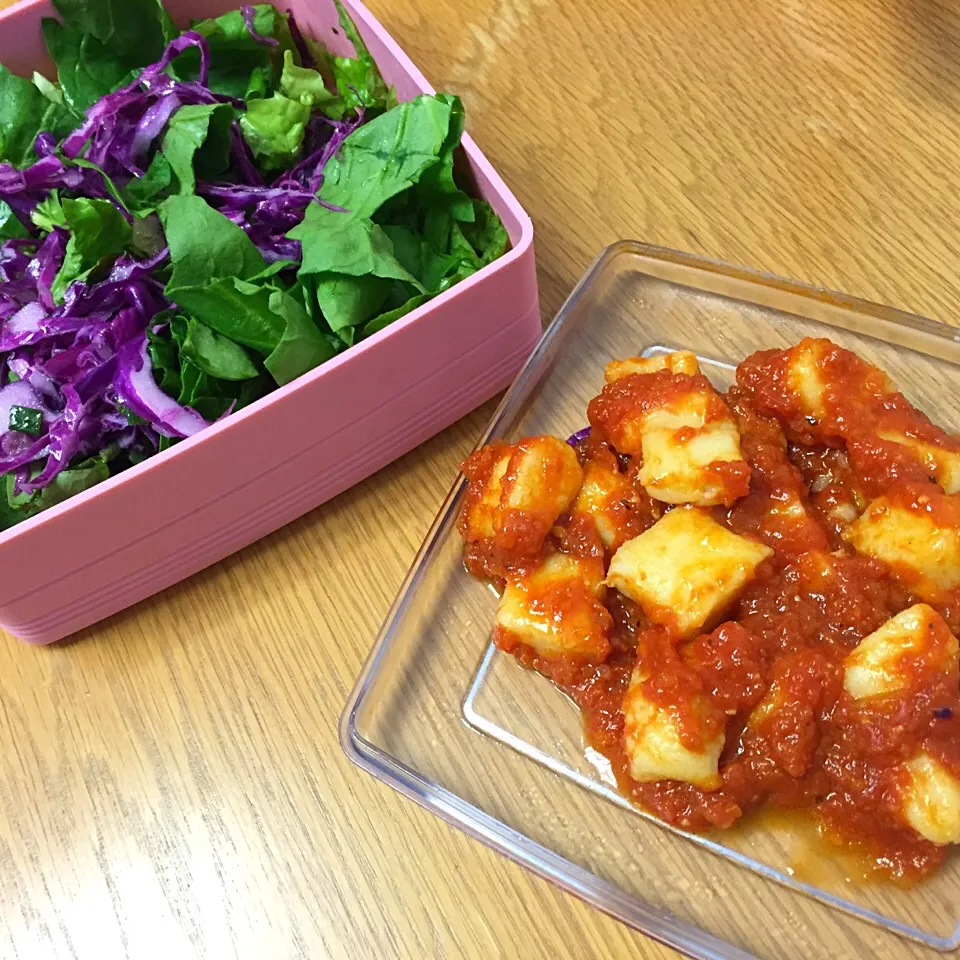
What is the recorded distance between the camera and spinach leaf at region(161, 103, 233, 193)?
4.14 ft

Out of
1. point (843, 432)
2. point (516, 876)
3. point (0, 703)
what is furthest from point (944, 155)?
point (0, 703)

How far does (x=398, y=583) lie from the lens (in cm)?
121

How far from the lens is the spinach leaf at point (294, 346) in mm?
1063

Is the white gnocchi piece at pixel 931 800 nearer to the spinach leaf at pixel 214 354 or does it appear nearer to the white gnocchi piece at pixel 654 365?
the white gnocchi piece at pixel 654 365

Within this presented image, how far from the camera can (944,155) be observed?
4.56 feet

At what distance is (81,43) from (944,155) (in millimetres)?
1307

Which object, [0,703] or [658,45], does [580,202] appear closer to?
[658,45]

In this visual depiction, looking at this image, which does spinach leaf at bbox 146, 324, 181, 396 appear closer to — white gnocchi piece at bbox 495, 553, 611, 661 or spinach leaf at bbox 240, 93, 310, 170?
spinach leaf at bbox 240, 93, 310, 170

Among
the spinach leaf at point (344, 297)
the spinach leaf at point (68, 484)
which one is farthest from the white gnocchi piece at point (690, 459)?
the spinach leaf at point (68, 484)

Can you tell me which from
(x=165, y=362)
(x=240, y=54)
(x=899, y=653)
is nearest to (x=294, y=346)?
(x=165, y=362)

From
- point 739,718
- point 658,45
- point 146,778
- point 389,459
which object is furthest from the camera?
point 658,45

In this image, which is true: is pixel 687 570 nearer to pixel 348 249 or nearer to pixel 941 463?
pixel 941 463

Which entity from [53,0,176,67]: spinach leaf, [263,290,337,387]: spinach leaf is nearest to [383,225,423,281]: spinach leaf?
[263,290,337,387]: spinach leaf

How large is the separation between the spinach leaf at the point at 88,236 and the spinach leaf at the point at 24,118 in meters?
0.22
